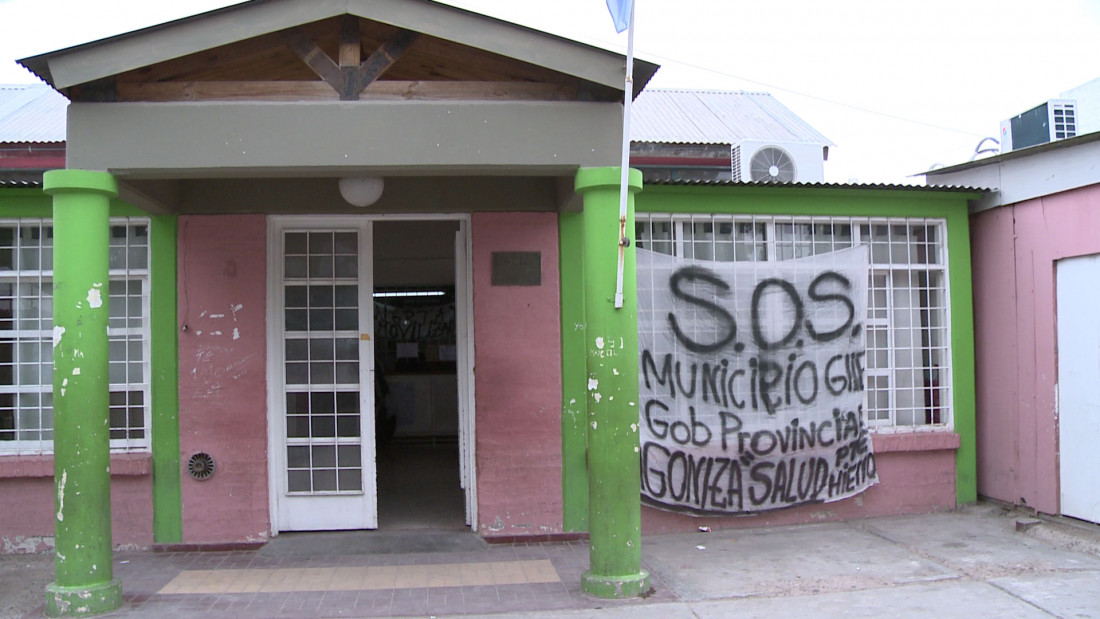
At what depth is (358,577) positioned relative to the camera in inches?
251

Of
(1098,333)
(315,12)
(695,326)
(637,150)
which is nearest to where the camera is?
(315,12)

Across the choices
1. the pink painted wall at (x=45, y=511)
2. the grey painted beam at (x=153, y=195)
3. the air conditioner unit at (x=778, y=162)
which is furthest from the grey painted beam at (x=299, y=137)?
the air conditioner unit at (x=778, y=162)

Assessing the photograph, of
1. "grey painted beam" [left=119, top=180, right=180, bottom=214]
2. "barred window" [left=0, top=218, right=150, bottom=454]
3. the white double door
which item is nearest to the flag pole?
the white double door

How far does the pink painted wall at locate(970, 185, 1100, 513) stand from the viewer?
7.41 metres

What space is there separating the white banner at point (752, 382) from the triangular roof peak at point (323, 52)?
7.21ft

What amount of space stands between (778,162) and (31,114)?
9.91 metres

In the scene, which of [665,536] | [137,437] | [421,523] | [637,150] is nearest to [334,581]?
[421,523]

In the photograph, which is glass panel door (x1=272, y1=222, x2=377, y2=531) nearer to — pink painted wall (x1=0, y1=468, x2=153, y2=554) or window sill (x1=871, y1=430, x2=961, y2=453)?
pink painted wall (x1=0, y1=468, x2=153, y2=554)

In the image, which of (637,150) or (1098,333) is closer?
(1098,333)

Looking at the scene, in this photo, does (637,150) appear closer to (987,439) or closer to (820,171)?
(820,171)

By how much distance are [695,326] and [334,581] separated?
11.2 feet

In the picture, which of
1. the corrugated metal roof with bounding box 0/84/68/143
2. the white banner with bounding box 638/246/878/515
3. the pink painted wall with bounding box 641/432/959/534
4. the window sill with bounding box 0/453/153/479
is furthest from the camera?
the corrugated metal roof with bounding box 0/84/68/143

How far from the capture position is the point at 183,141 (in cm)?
562

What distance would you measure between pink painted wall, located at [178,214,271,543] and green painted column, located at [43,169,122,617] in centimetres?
152
